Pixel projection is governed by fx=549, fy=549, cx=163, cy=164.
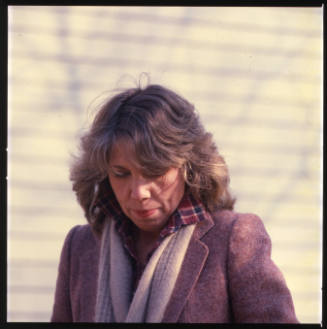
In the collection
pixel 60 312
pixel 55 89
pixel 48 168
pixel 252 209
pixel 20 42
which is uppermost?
pixel 20 42

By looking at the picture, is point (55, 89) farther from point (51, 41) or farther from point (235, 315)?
point (235, 315)

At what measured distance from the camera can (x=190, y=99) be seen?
3.55m

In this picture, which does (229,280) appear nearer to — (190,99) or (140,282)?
(140,282)

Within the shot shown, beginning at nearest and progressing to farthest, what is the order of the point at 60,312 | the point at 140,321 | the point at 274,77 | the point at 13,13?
the point at 140,321 < the point at 60,312 < the point at 13,13 < the point at 274,77

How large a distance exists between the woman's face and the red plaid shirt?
4 cm

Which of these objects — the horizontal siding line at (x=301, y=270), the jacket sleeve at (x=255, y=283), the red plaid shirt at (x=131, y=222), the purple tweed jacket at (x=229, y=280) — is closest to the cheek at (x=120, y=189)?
the red plaid shirt at (x=131, y=222)

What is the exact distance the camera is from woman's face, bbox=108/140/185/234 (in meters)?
2.04

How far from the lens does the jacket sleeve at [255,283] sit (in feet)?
6.21

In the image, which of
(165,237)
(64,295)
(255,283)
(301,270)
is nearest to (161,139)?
(165,237)

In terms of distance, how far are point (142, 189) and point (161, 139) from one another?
0.67ft

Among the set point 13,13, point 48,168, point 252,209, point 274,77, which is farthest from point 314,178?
point 13,13

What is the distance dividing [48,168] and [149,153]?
1.57 m

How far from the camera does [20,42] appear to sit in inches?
134

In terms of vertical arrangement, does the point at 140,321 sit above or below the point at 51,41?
below
